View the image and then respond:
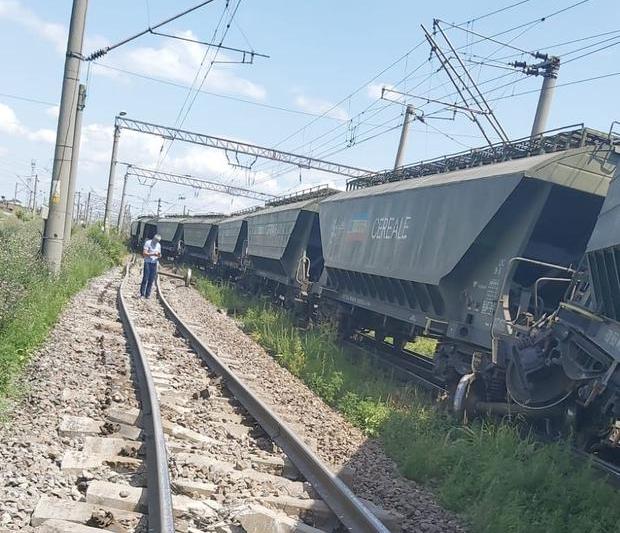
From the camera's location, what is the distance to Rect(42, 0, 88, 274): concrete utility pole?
15242 millimetres

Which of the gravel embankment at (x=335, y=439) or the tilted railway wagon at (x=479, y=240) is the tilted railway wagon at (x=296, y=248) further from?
the tilted railway wagon at (x=479, y=240)

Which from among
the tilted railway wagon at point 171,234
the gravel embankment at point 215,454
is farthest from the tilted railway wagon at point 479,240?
Answer: the tilted railway wagon at point 171,234

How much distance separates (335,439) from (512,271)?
2.92m

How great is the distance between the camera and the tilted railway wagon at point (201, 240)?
1364 inches

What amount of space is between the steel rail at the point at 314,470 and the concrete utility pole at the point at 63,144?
7718mm

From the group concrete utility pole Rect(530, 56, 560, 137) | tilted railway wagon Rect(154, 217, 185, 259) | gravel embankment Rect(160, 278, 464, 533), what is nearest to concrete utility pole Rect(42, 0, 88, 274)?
gravel embankment Rect(160, 278, 464, 533)

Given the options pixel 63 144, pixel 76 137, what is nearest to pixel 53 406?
pixel 63 144

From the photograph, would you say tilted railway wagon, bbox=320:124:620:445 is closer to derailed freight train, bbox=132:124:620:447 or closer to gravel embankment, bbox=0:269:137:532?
derailed freight train, bbox=132:124:620:447

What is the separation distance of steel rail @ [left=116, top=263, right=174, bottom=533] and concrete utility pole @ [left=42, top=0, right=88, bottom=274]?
7.10 m

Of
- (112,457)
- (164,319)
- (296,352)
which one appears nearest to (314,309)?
(164,319)

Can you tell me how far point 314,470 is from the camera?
19.0 ft

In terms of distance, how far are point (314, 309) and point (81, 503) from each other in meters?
13.6

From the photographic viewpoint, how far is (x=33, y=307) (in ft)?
33.4

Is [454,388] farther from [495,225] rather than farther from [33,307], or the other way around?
[33,307]
